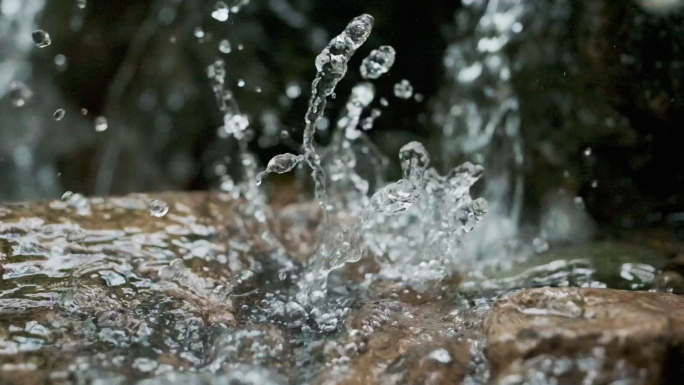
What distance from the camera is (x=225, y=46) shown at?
452cm

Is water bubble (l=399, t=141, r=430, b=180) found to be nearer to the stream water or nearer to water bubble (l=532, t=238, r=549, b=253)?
the stream water

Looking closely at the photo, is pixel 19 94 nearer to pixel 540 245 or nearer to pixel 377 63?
pixel 377 63

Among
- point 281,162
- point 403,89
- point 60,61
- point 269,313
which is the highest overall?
point 60,61

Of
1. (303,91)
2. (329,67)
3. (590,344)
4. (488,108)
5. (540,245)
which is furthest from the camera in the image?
(303,91)

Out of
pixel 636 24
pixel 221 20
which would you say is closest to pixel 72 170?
pixel 221 20

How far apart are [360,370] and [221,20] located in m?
3.38

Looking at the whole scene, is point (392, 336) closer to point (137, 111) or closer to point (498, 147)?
point (498, 147)

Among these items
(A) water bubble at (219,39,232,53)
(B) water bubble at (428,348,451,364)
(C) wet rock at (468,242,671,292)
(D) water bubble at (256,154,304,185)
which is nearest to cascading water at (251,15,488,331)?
(D) water bubble at (256,154,304,185)

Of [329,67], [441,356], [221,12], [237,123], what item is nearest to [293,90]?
[237,123]

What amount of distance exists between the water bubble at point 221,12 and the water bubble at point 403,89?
126 cm

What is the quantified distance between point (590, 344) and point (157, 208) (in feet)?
5.72

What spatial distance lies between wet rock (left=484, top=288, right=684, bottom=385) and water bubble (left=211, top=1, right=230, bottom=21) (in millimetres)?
3182

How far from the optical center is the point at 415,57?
4137 mm

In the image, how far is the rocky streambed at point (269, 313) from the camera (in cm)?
141
